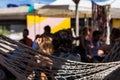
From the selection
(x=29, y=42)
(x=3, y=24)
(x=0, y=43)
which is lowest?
(x=3, y=24)

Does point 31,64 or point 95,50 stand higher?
point 31,64

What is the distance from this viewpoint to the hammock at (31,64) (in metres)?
4.46

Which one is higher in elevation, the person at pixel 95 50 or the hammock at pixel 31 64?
the hammock at pixel 31 64

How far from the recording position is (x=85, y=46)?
7.82 m

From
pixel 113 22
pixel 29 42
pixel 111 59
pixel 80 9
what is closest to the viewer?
pixel 111 59

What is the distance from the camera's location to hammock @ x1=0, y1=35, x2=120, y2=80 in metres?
4.46

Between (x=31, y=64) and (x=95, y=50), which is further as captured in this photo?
(x=95, y=50)

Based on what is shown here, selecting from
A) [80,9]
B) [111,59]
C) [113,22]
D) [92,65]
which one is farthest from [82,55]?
[113,22]

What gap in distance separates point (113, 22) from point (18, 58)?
12.8m

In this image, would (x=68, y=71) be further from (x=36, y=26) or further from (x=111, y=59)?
(x=36, y=26)

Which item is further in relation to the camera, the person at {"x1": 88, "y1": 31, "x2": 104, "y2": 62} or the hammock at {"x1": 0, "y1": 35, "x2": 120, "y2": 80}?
the person at {"x1": 88, "y1": 31, "x2": 104, "y2": 62}

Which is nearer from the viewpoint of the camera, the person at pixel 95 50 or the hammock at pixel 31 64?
the hammock at pixel 31 64

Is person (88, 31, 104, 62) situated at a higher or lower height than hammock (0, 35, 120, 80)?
lower

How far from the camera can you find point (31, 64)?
4547mm
